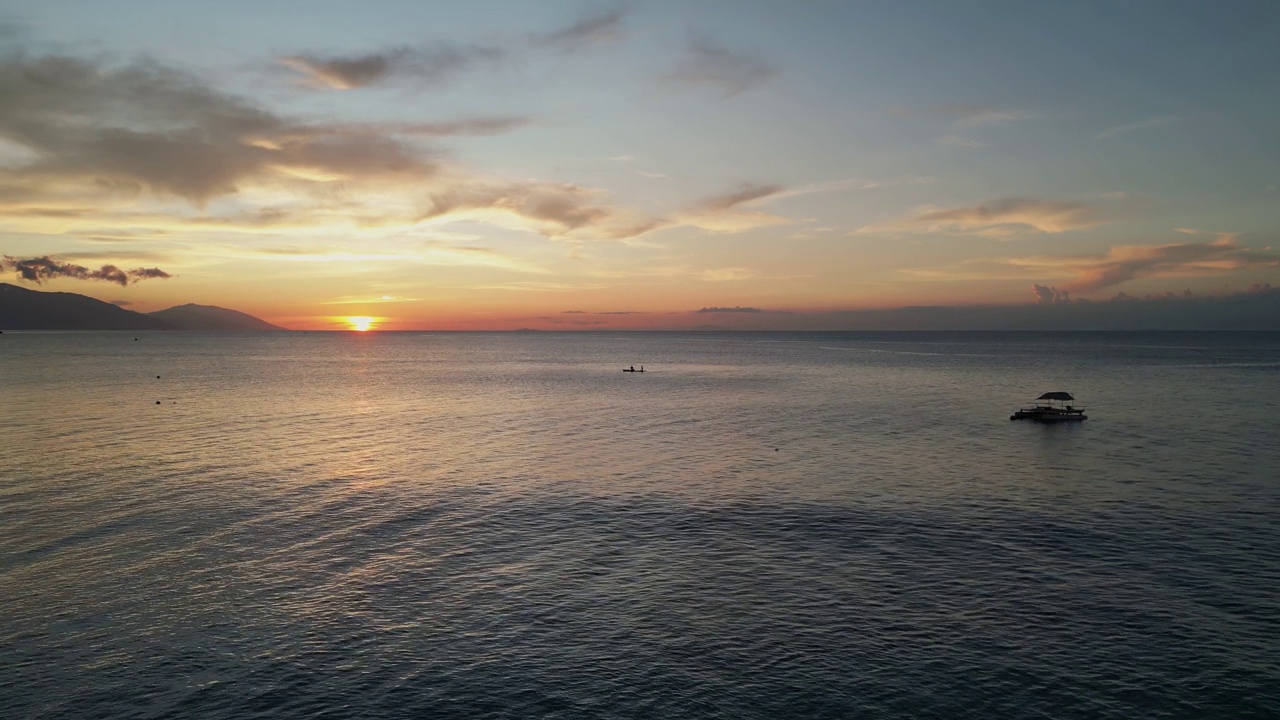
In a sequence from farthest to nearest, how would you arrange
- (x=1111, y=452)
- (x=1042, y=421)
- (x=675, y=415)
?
(x=675, y=415) → (x=1042, y=421) → (x=1111, y=452)

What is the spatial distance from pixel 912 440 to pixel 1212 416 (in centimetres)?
5719

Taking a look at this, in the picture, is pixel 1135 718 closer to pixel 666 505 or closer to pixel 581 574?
pixel 581 574

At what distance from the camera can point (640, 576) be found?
42000 mm

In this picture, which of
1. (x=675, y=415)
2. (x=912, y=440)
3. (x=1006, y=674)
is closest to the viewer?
(x=1006, y=674)

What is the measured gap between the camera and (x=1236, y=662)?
1222 inches

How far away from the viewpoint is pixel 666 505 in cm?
5828

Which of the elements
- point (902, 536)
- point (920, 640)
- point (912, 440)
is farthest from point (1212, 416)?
point (920, 640)

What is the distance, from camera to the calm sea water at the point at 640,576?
29547mm

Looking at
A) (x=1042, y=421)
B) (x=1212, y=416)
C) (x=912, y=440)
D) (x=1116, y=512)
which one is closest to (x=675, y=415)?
(x=912, y=440)

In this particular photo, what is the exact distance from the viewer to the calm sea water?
29.5 meters

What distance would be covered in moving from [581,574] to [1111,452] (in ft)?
226

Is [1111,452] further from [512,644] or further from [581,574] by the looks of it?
[512,644]

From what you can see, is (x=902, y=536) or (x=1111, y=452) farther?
(x=1111, y=452)

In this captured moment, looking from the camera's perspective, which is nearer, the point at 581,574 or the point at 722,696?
the point at 722,696
